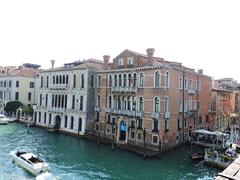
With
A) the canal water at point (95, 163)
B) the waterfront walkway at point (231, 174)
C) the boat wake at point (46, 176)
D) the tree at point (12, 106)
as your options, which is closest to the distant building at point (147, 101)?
the canal water at point (95, 163)

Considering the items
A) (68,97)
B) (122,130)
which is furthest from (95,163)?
(68,97)

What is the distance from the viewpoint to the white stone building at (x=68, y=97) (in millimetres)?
28734

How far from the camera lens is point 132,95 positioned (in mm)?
24344

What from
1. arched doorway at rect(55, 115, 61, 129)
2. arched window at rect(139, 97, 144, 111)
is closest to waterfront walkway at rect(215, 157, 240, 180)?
arched window at rect(139, 97, 144, 111)

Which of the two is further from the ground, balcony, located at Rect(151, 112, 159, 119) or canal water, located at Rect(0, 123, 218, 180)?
balcony, located at Rect(151, 112, 159, 119)

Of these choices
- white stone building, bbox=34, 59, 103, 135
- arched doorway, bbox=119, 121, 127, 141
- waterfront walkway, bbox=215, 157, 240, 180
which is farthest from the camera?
white stone building, bbox=34, 59, 103, 135

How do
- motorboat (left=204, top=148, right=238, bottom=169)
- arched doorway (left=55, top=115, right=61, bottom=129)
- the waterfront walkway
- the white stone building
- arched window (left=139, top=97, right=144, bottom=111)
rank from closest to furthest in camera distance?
the waterfront walkway < motorboat (left=204, top=148, right=238, bottom=169) < arched window (left=139, top=97, right=144, bottom=111) < the white stone building < arched doorway (left=55, top=115, right=61, bottom=129)

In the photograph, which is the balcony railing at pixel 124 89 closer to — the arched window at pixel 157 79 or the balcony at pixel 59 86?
the arched window at pixel 157 79

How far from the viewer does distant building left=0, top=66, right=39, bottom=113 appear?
139ft

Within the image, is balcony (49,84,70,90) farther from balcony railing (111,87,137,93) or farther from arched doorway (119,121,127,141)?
arched doorway (119,121,127,141)

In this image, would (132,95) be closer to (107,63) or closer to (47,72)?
(107,63)

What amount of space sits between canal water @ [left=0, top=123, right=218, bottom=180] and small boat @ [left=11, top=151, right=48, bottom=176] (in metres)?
0.35

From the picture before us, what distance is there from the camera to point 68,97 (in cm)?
3081

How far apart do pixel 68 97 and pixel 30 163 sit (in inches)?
571
